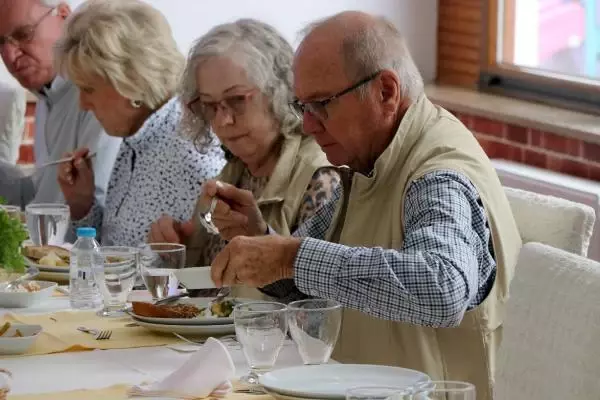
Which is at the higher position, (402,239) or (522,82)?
(402,239)

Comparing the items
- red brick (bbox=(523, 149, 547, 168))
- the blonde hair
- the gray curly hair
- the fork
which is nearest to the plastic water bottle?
the fork

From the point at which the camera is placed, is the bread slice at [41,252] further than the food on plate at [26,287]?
Yes

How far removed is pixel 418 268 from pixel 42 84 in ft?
7.72

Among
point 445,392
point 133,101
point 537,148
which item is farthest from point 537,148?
point 445,392

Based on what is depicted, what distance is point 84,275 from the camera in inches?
97.7

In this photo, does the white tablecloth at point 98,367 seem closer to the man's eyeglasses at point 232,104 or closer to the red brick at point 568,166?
the man's eyeglasses at point 232,104

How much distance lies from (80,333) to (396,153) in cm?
→ 66

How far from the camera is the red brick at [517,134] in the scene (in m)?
4.30

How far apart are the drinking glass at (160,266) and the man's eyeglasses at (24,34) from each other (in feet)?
5.81

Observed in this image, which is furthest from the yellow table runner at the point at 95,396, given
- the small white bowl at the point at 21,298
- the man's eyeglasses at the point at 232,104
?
the man's eyeglasses at the point at 232,104

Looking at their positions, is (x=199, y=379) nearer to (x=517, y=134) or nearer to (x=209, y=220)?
(x=209, y=220)

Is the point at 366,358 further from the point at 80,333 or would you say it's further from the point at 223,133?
the point at 223,133

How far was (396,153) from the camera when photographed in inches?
90.3

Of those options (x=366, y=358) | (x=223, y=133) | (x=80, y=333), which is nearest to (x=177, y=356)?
(x=80, y=333)
